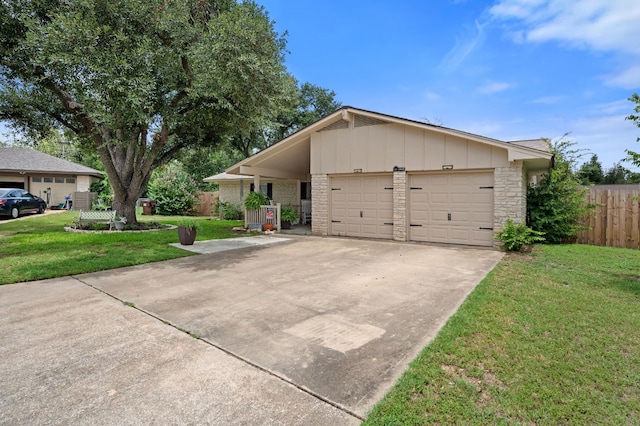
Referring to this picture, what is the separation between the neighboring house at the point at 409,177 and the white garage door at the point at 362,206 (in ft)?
0.11

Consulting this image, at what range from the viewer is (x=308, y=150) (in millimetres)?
13477

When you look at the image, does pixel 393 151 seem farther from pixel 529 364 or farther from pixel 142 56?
pixel 529 364

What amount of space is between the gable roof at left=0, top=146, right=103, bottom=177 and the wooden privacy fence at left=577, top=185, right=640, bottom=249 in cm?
3080

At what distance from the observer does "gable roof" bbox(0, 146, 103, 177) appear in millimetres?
23453

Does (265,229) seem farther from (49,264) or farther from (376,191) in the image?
(49,264)

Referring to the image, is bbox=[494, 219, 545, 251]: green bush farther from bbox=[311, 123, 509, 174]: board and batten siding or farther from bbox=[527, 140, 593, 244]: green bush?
bbox=[527, 140, 593, 244]: green bush

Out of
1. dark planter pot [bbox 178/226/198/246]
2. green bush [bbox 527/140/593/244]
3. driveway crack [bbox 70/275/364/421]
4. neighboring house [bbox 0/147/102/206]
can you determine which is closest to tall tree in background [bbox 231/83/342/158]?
neighboring house [bbox 0/147/102/206]

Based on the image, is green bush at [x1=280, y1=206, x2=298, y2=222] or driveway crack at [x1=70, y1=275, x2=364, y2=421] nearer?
driveway crack at [x1=70, y1=275, x2=364, y2=421]

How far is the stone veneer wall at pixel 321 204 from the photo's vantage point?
1203 centimetres

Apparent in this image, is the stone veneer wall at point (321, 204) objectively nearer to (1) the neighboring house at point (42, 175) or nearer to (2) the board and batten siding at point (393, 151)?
(2) the board and batten siding at point (393, 151)

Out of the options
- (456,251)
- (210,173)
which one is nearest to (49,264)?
(456,251)

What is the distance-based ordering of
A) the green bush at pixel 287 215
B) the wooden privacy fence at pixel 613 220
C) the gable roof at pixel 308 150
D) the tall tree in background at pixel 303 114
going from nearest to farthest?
1. the gable roof at pixel 308 150
2. the wooden privacy fence at pixel 613 220
3. the green bush at pixel 287 215
4. the tall tree in background at pixel 303 114

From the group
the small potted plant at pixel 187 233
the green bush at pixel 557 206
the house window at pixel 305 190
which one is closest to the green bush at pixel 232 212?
the house window at pixel 305 190

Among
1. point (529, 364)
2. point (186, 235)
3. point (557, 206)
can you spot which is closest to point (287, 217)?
point (186, 235)
